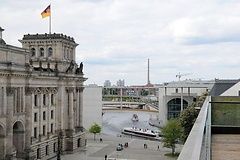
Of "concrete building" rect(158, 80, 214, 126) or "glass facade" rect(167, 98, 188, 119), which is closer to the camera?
"concrete building" rect(158, 80, 214, 126)

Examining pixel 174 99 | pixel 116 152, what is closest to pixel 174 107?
pixel 174 99

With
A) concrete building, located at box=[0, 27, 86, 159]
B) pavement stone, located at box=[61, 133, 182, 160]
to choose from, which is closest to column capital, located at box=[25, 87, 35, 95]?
concrete building, located at box=[0, 27, 86, 159]

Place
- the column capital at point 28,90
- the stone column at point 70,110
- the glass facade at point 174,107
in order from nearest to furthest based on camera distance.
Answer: the column capital at point 28,90 → the stone column at point 70,110 → the glass facade at point 174,107

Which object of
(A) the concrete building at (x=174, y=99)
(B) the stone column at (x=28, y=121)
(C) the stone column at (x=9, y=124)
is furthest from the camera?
(A) the concrete building at (x=174, y=99)

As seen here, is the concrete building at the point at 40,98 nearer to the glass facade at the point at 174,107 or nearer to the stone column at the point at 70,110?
the stone column at the point at 70,110

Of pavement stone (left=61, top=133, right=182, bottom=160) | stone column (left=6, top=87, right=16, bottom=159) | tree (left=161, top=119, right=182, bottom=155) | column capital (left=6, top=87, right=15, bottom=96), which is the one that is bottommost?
pavement stone (left=61, top=133, right=182, bottom=160)

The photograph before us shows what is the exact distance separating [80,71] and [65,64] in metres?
5.76

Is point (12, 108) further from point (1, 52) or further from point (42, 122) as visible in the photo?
point (42, 122)

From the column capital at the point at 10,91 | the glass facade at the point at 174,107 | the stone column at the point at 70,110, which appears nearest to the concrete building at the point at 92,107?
the glass facade at the point at 174,107

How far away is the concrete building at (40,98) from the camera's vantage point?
50.0m

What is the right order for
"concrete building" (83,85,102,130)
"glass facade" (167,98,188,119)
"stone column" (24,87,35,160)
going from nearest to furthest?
"stone column" (24,87,35,160), "concrete building" (83,85,102,130), "glass facade" (167,98,188,119)

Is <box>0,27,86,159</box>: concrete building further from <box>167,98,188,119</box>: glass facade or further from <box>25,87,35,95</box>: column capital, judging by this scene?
<box>167,98,188,119</box>: glass facade

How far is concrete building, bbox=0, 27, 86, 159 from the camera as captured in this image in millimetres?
50031

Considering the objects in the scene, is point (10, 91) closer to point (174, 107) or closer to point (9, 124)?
point (9, 124)
